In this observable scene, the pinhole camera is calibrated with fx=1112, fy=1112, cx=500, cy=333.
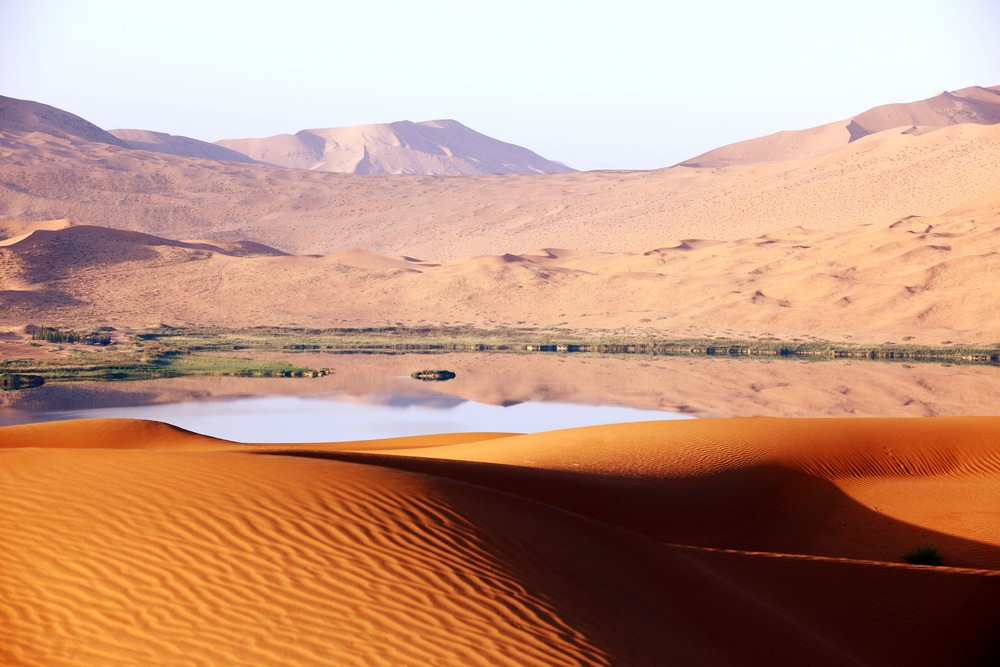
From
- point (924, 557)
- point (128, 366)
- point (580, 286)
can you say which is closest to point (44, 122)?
point (580, 286)

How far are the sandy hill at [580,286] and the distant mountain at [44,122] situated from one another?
90914 mm

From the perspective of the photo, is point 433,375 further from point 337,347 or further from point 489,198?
point 489,198

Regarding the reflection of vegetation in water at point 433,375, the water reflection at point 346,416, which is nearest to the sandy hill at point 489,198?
the reflection of vegetation in water at point 433,375

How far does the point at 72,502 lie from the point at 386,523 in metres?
2.49

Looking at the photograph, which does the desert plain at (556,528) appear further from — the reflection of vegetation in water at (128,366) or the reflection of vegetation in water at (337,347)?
the reflection of vegetation in water at (337,347)

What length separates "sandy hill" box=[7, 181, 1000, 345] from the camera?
214 feet

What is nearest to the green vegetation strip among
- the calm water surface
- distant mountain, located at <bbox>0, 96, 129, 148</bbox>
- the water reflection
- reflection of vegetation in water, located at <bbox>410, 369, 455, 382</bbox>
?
reflection of vegetation in water, located at <bbox>410, 369, 455, 382</bbox>

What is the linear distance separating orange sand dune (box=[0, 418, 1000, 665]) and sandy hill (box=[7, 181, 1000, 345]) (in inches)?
1904

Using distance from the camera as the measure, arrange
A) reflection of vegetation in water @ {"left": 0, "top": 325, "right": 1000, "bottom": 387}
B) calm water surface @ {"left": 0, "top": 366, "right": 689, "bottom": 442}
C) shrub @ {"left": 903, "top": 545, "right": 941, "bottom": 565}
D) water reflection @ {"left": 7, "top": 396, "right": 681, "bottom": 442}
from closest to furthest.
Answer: shrub @ {"left": 903, "top": 545, "right": 941, "bottom": 565} < water reflection @ {"left": 7, "top": 396, "right": 681, "bottom": 442} < calm water surface @ {"left": 0, "top": 366, "right": 689, "bottom": 442} < reflection of vegetation in water @ {"left": 0, "top": 325, "right": 1000, "bottom": 387}

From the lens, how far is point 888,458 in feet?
68.6

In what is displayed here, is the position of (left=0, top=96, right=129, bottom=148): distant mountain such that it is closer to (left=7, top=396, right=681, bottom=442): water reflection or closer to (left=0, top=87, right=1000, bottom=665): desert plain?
(left=0, top=87, right=1000, bottom=665): desert plain

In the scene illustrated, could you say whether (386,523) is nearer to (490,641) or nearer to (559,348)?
(490,641)

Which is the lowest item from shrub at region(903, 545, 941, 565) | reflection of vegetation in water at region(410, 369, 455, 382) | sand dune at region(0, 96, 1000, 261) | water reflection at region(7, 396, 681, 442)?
water reflection at region(7, 396, 681, 442)

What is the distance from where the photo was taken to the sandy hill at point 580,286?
65.2 metres
